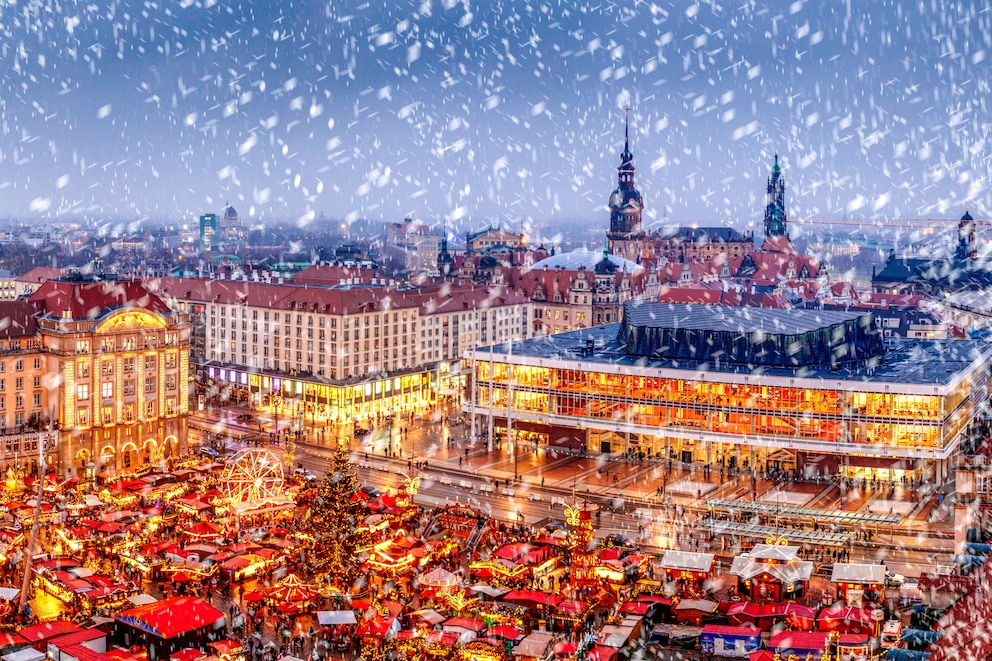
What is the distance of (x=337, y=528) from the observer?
35.9m

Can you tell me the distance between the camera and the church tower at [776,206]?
191 meters

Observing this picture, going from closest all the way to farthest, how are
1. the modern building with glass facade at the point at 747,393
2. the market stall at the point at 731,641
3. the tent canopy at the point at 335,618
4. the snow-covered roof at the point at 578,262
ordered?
the market stall at the point at 731,641, the tent canopy at the point at 335,618, the modern building with glass facade at the point at 747,393, the snow-covered roof at the point at 578,262

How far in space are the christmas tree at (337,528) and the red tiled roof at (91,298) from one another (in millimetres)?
23680

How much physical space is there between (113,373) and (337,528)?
24.3m

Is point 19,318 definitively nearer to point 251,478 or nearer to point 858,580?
point 251,478

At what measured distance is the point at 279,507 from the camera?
A: 143 ft

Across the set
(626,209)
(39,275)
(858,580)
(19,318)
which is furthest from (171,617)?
(626,209)

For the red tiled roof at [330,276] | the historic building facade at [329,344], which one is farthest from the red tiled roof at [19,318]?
the red tiled roof at [330,276]

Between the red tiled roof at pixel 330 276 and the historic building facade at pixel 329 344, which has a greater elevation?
the red tiled roof at pixel 330 276

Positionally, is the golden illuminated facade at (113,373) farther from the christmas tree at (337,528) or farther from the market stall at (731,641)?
the market stall at (731,641)

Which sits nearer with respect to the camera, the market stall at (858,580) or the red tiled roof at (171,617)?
the red tiled roof at (171,617)

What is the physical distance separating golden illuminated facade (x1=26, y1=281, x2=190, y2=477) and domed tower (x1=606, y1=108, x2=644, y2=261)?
11238 cm

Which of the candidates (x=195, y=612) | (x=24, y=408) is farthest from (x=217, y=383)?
(x=195, y=612)

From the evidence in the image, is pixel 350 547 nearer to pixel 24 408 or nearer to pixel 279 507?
pixel 279 507
